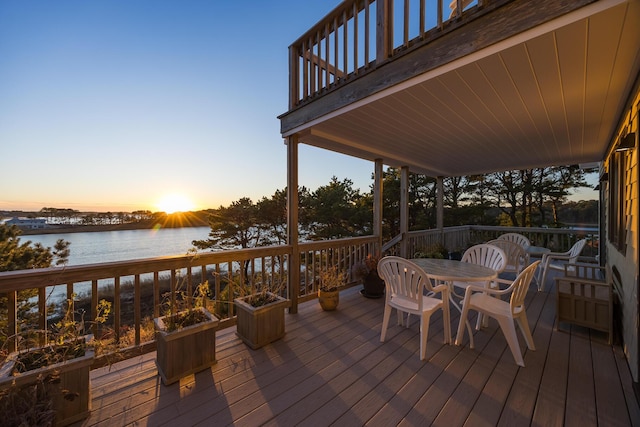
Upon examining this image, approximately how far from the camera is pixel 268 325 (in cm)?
255

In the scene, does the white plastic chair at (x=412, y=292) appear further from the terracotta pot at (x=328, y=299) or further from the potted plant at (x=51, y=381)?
the potted plant at (x=51, y=381)

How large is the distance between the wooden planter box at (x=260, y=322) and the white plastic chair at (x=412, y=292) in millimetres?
1071

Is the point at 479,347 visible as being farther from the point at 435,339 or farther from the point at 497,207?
the point at 497,207

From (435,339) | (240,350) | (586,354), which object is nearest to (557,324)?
(586,354)

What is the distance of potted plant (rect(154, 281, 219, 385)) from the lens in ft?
6.32

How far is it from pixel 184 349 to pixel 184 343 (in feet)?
0.16

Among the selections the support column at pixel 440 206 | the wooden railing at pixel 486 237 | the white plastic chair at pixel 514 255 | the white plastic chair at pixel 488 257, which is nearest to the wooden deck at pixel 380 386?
the white plastic chair at pixel 488 257

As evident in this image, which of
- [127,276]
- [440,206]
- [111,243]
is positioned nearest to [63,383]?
[127,276]

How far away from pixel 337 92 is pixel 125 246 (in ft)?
30.1

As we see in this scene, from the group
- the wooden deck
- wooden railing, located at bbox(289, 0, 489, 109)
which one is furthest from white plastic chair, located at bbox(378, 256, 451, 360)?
wooden railing, located at bbox(289, 0, 489, 109)

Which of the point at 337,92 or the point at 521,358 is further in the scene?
the point at 337,92

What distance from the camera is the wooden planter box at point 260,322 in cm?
245

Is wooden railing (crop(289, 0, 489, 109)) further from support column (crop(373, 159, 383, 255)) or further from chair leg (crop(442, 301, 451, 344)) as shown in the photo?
chair leg (crop(442, 301, 451, 344))

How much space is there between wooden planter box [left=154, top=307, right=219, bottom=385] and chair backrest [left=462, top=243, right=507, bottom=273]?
3.18 meters
